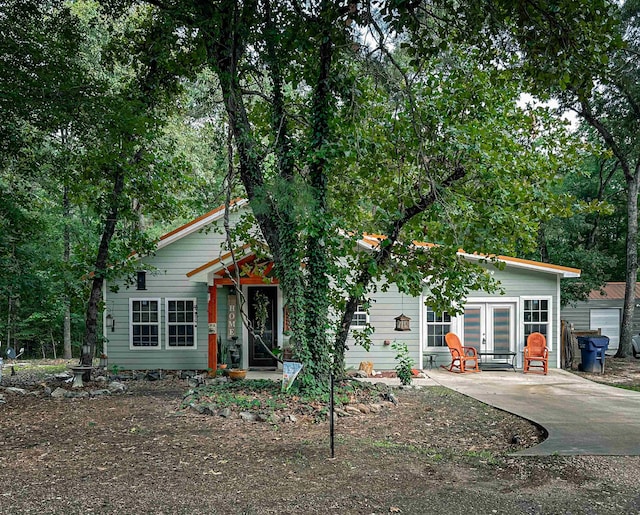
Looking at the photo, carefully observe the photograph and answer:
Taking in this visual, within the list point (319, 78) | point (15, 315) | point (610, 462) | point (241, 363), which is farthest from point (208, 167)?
point (610, 462)

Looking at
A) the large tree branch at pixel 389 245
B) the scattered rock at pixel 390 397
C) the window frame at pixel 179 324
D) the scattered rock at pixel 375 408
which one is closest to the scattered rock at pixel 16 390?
the window frame at pixel 179 324

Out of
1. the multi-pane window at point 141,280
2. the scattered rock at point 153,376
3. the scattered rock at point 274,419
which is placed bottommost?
the scattered rock at point 153,376

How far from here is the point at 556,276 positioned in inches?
554

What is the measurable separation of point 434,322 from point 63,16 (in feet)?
33.7

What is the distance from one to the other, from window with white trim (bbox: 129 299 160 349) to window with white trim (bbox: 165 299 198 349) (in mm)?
286

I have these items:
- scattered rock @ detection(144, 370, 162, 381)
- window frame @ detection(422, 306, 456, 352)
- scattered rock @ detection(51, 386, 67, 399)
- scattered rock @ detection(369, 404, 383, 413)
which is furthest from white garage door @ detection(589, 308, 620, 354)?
scattered rock @ detection(51, 386, 67, 399)

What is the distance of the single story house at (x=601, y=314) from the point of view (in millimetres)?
20625

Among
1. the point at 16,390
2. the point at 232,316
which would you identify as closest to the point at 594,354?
the point at 232,316

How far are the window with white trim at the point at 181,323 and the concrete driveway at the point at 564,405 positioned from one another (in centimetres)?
575

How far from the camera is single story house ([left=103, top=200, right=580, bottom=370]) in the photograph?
1362 cm

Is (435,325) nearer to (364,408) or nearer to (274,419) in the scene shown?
(364,408)

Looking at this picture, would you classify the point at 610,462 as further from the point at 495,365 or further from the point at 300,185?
the point at 495,365

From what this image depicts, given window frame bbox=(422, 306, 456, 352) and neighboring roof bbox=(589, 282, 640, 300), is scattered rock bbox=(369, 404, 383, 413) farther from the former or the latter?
neighboring roof bbox=(589, 282, 640, 300)

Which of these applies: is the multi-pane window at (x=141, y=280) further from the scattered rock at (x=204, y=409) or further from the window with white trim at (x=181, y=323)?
the scattered rock at (x=204, y=409)
